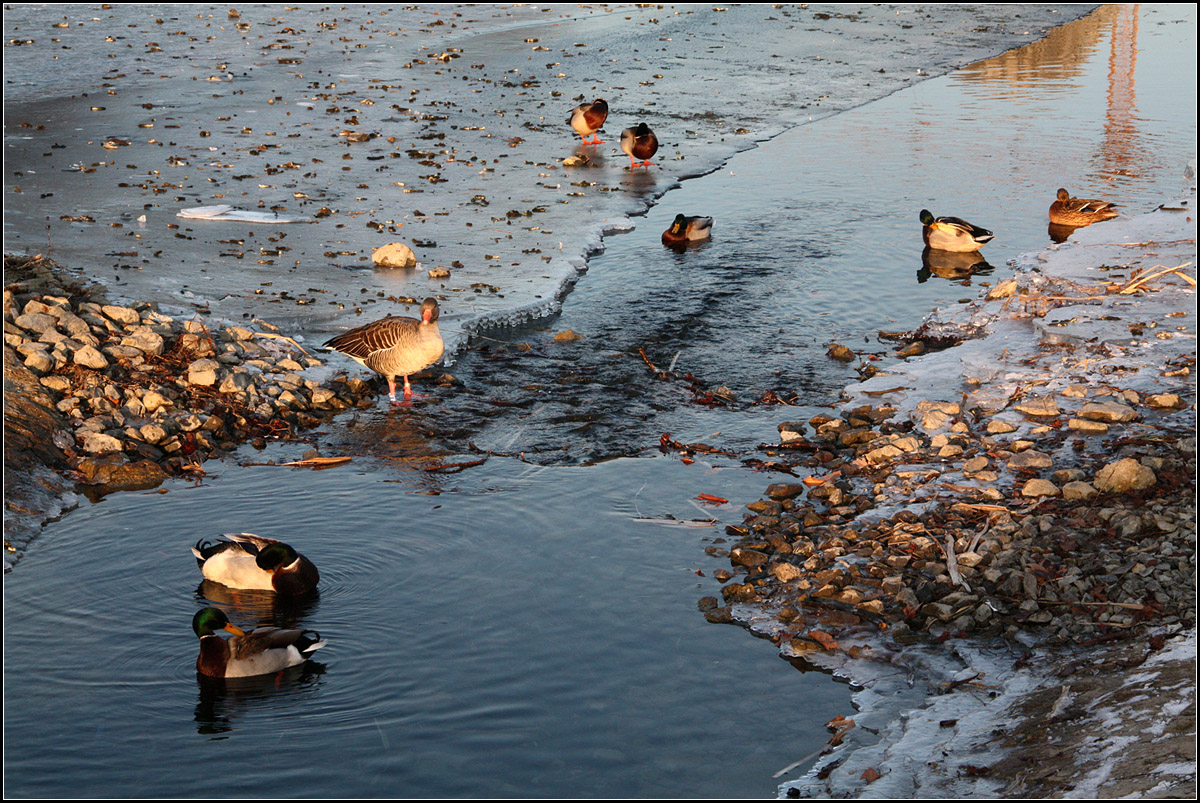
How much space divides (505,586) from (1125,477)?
14.3 ft

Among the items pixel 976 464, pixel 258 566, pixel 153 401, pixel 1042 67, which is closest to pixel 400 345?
pixel 153 401

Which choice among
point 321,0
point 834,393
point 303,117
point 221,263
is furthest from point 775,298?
→ point 321,0

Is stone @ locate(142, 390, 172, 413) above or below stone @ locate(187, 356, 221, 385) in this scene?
below

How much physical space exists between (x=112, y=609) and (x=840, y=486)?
530cm

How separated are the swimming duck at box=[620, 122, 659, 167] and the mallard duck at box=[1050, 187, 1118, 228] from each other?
20.6ft

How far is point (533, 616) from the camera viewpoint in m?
6.98

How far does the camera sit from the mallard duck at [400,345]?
9.95 meters

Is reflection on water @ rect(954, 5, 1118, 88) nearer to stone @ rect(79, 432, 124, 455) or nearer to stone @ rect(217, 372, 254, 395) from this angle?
stone @ rect(217, 372, 254, 395)

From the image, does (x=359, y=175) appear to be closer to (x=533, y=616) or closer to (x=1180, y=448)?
(x=533, y=616)

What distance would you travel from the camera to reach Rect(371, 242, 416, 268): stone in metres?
12.9

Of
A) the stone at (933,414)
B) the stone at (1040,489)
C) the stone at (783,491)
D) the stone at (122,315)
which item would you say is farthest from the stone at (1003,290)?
the stone at (122,315)

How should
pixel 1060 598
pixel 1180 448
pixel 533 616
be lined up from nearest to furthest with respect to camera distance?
pixel 1060 598, pixel 533 616, pixel 1180 448

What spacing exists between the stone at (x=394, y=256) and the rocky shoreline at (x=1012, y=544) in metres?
5.63

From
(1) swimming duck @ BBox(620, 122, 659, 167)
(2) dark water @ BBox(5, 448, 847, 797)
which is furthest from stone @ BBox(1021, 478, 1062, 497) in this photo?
(1) swimming duck @ BBox(620, 122, 659, 167)
